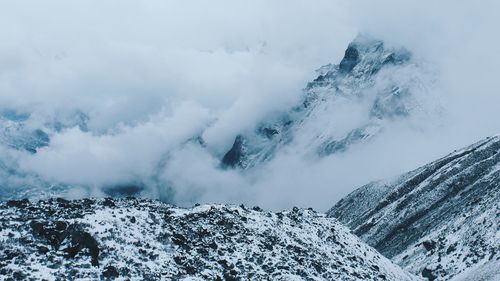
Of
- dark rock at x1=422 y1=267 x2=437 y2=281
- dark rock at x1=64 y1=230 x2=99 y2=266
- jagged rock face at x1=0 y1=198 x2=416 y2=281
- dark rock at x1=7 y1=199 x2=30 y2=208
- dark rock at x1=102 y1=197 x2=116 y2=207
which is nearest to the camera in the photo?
jagged rock face at x1=0 y1=198 x2=416 y2=281

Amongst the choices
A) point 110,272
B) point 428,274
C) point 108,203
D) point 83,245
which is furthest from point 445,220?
point 110,272

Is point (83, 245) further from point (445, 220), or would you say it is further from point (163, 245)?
point (445, 220)

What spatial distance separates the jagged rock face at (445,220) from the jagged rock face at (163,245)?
27.1 m

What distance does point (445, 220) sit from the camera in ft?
417

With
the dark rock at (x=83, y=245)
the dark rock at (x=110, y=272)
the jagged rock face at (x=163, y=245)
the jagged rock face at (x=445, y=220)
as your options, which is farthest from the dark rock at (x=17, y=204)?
the jagged rock face at (x=445, y=220)

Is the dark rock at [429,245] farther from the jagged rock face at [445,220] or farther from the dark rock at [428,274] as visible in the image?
the dark rock at [428,274]

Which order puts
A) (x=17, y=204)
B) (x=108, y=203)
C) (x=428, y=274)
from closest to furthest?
(x=17, y=204)
(x=108, y=203)
(x=428, y=274)

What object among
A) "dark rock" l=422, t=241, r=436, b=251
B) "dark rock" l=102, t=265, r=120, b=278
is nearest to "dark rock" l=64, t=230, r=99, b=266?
"dark rock" l=102, t=265, r=120, b=278

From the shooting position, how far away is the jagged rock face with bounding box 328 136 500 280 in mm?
84938

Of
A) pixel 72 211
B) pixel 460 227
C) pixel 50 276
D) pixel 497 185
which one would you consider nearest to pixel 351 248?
pixel 72 211

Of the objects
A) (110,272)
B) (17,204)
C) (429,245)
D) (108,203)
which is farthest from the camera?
(429,245)

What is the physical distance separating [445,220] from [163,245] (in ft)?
320

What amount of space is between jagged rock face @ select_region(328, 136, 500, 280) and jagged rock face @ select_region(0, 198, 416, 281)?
2705 centimetres

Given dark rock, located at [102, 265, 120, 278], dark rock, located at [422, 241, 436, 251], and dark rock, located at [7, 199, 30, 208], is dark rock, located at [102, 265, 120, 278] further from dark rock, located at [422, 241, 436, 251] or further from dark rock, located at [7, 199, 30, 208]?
dark rock, located at [422, 241, 436, 251]
